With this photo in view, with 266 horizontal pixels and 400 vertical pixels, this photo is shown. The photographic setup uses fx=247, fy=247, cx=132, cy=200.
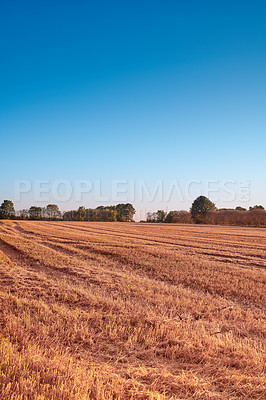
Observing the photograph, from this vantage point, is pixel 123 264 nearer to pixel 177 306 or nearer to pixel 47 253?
pixel 47 253

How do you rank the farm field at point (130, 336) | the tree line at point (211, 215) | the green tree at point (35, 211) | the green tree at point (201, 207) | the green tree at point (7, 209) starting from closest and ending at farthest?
the farm field at point (130, 336)
the tree line at point (211, 215)
the green tree at point (201, 207)
the green tree at point (7, 209)
the green tree at point (35, 211)

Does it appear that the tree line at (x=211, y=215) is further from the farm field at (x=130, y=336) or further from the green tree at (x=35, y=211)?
the farm field at (x=130, y=336)

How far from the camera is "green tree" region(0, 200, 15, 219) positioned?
369 ft

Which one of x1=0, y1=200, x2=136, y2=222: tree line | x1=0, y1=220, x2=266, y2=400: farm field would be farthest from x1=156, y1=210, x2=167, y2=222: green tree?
x1=0, y1=220, x2=266, y2=400: farm field

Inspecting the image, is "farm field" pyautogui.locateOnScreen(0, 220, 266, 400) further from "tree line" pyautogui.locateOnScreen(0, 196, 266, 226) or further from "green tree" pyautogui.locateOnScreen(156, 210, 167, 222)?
"green tree" pyautogui.locateOnScreen(156, 210, 167, 222)

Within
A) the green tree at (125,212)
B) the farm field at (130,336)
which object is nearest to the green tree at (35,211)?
the green tree at (125,212)

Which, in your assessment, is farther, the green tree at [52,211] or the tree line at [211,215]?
the green tree at [52,211]

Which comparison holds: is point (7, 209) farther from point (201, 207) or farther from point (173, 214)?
point (201, 207)

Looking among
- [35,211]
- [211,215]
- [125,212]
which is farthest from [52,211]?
[211,215]

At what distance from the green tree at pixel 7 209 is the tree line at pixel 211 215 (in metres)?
63.0

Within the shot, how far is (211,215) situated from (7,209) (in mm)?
90359

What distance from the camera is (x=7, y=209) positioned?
114688 millimetres

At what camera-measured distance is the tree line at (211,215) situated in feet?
240

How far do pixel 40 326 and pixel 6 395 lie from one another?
2.42 meters
